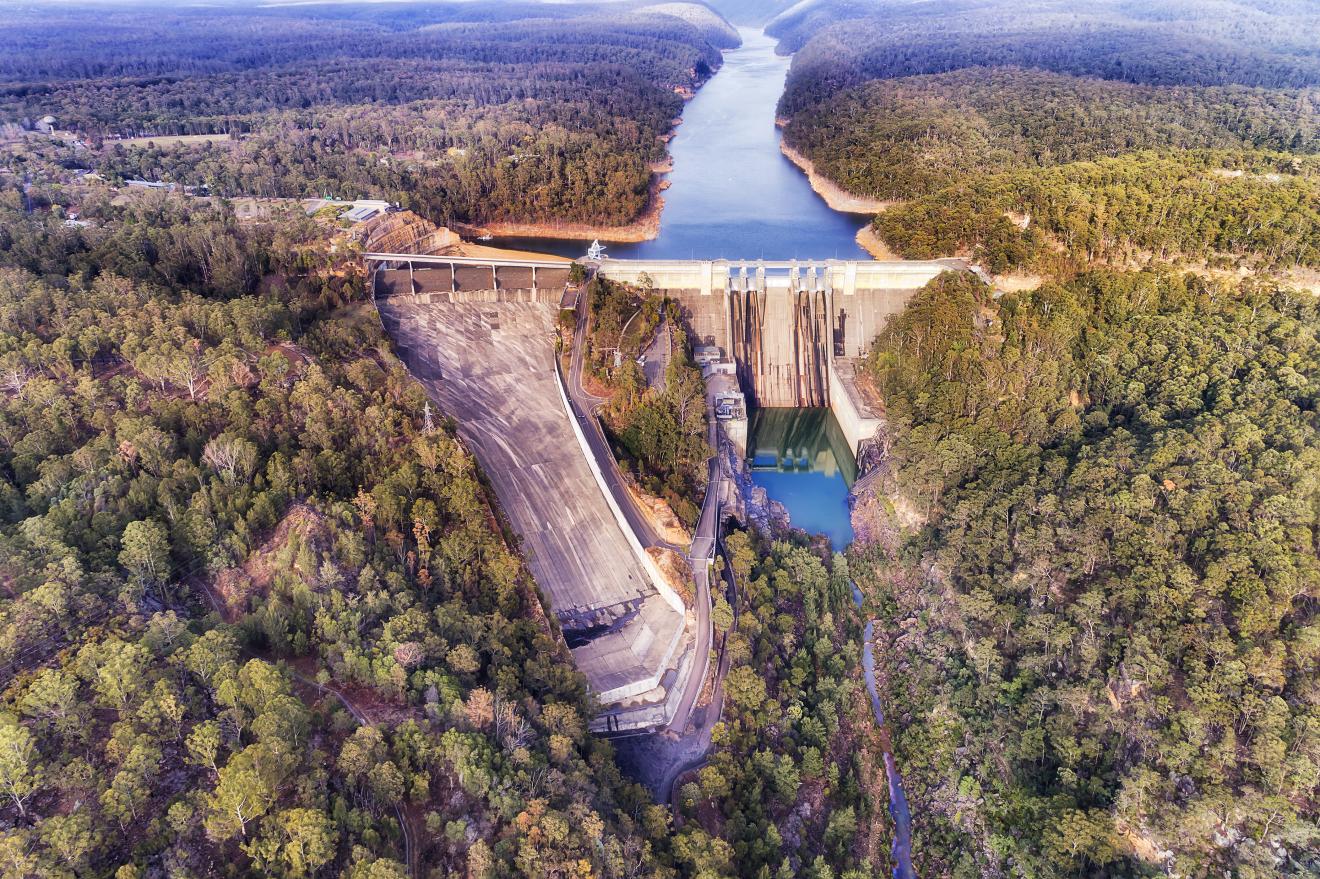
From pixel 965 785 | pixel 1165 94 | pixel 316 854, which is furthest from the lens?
pixel 1165 94

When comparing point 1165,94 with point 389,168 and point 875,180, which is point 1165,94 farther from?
point 389,168

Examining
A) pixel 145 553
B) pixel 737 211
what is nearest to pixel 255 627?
pixel 145 553

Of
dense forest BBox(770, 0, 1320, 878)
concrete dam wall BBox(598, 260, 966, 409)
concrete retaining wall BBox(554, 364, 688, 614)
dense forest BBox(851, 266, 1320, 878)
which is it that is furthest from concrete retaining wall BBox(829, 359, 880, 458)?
concrete retaining wall BBox(554, 364, 688, 614)

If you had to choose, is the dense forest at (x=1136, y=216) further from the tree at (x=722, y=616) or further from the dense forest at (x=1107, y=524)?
the tree at (x=722, y=616)

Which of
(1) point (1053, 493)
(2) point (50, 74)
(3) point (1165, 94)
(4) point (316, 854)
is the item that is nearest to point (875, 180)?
(3) point (1165, 94)

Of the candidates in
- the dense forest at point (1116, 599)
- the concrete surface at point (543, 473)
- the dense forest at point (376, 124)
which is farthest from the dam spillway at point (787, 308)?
the dense forest at point (376, 124)

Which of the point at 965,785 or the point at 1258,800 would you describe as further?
the point at 965,785

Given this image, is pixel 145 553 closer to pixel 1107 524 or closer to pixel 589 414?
pixel 589 414
